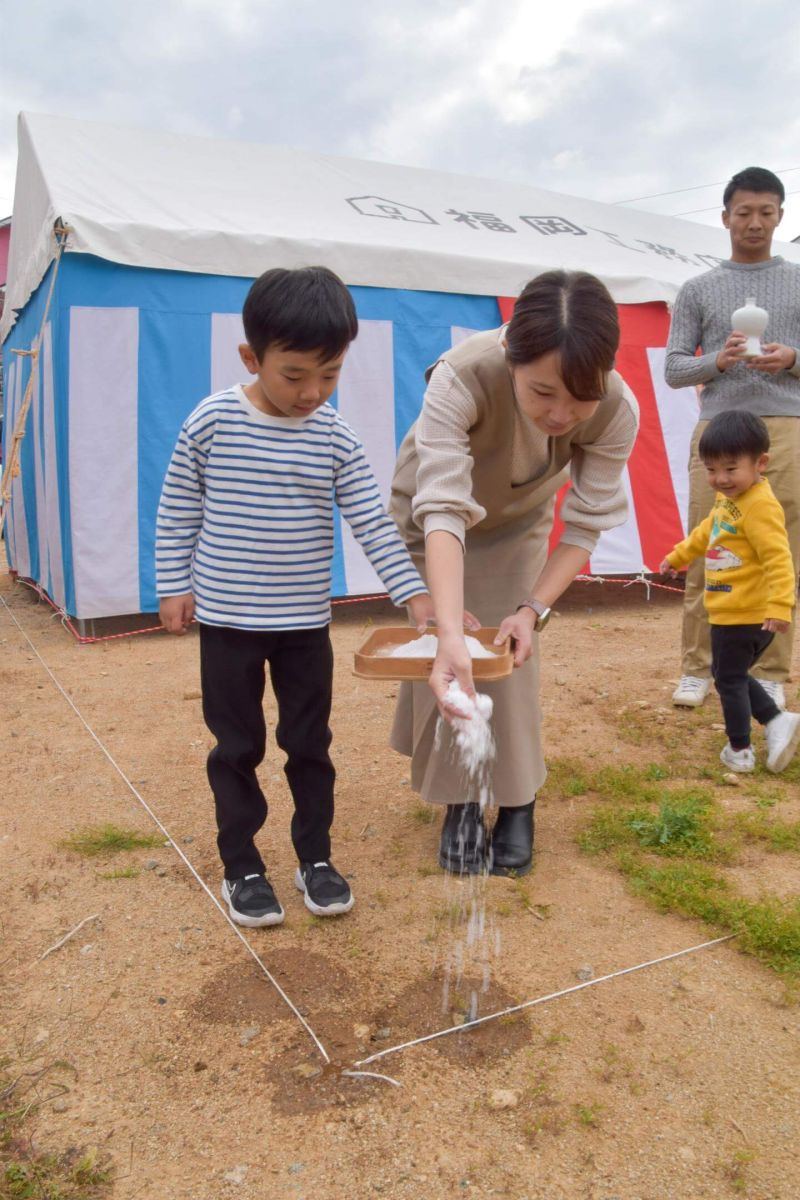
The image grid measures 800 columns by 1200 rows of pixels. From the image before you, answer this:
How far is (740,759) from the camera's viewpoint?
A: 9.23 feet

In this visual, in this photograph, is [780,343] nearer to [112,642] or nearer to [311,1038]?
[311,1038]

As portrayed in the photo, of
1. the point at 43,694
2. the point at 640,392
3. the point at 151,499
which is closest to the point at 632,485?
the point at 640,392

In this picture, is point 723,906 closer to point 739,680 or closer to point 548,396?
point 739,680

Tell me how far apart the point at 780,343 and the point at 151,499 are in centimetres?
302

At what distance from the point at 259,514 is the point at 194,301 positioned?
3275 millimetres

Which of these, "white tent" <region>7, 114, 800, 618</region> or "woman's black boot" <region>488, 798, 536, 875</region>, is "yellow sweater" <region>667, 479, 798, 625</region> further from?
"white tent" <region>7, 114, 800, 618</region>

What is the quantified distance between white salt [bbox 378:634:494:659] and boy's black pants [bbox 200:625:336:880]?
18 centimetres

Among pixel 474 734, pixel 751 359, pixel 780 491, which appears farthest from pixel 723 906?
pixel 751 359

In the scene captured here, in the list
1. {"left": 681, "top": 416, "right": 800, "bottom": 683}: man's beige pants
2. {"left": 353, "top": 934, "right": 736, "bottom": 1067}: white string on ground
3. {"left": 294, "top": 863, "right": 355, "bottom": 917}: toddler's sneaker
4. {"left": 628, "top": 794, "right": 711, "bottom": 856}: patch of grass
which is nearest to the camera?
{"left": 353, "top": 934, "right": 736, "bottom": 1067}: white string on ground

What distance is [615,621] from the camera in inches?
207

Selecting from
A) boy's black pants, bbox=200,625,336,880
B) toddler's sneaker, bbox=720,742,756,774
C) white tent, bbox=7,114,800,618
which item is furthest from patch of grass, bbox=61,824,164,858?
white tent, bbox=7,114,800,618

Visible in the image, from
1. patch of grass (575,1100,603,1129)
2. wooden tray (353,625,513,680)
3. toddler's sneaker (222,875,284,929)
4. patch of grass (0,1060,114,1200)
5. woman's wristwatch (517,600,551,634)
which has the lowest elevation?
patch of grass (0,1060,114,1200)

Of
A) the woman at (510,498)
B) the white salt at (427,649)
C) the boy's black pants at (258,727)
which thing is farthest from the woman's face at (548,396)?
the boy's black pants at (258,727)

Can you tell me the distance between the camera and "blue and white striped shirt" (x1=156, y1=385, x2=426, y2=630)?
1861 mm
